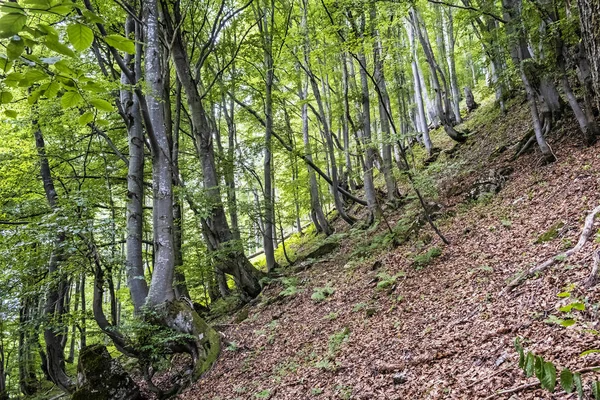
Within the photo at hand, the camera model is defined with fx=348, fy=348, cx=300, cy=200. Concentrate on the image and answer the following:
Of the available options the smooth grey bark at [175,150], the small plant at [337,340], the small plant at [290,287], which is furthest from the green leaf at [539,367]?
the small plant at [290,287]

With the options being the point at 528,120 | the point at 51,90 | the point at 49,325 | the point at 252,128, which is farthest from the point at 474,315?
the point at 252,128

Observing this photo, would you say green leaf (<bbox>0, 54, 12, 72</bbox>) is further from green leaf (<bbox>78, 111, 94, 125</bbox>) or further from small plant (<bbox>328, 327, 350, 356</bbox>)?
small plant (<bbox>328, 327, 350, 356</bbox>)

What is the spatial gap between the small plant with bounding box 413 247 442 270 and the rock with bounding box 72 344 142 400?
5721mm

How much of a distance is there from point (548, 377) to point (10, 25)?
1.89 meters

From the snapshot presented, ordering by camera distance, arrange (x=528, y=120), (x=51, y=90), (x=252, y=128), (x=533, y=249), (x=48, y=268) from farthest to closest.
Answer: (x=252, y=128) → (x=528, y=120) → (x=48, y=268) → (x=533, y=249) → (x=51, y=90)

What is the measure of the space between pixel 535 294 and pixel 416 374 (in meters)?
1.64

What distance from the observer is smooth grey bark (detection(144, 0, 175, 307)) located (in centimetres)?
676

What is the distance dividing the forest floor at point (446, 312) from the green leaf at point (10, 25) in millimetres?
2456

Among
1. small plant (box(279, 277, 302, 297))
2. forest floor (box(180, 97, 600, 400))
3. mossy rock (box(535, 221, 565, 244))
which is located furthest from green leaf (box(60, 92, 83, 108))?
small plant (box(279, 277, 302, 297))

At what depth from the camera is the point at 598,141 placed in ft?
23.2

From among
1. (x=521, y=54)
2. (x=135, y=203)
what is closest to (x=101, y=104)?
(x=135, y=203)

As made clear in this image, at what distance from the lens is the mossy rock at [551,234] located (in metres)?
5.11

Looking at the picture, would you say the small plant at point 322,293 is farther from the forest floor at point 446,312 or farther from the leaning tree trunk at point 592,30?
the leaning tree trunk at point 592,30

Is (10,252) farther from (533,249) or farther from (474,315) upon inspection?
(533,249)
